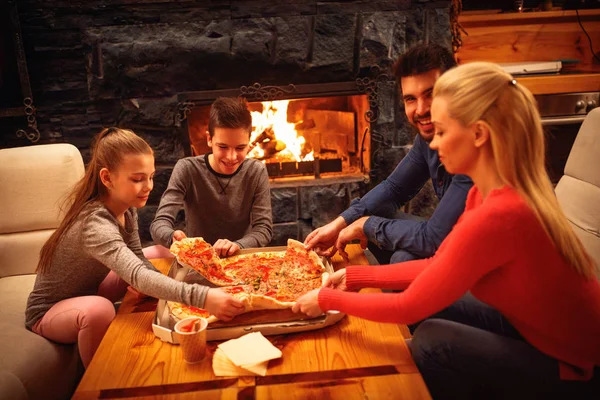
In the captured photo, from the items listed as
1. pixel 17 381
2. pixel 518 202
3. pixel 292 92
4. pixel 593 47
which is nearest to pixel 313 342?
pixel 518 202

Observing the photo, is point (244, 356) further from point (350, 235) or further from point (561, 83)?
point (561, 83)

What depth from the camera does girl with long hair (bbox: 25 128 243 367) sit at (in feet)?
5.35

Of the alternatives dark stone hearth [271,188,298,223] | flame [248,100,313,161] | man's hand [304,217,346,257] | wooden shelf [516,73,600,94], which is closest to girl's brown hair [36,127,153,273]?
man's hand [304,217,346,257]

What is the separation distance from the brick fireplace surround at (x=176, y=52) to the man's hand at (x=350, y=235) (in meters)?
1.52

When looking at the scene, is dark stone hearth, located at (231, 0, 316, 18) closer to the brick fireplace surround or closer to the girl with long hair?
the brick fireplace surround

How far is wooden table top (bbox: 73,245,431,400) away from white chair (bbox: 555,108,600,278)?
816mm

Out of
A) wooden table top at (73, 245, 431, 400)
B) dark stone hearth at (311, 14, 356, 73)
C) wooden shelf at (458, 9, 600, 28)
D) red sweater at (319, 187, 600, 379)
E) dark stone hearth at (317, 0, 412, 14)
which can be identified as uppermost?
dark stone hearth at (317, 0, 412, 14)

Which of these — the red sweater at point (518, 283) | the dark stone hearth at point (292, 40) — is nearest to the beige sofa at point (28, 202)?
the dark stone hearth at point (292, 40)

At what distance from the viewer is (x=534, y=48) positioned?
3.76m

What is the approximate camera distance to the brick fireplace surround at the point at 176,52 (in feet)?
9.71

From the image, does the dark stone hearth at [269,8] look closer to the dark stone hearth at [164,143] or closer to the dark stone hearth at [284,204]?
the dark stone hearth at [164,143]

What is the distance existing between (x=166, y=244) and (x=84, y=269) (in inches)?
15.6

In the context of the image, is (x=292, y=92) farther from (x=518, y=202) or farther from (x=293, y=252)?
(x=518, y=202)

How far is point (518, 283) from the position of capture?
1180 millimetres
